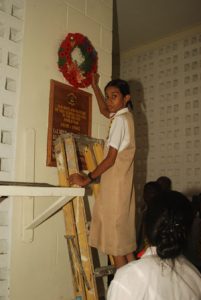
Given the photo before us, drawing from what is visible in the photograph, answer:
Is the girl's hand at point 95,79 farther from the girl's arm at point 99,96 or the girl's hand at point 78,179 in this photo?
the girl's hand at point 78,179

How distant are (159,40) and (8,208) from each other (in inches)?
128

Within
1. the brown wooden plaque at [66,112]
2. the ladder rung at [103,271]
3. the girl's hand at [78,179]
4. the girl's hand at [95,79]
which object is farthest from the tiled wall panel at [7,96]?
the girl's hand at [95,79]

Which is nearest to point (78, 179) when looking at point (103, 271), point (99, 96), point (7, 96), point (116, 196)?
point (116, 196)

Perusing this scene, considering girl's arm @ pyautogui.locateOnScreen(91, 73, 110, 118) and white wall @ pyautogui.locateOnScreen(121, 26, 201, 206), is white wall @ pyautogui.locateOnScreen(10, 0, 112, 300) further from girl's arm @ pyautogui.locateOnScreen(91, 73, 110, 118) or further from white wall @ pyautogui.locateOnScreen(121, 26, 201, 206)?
white wall @ pyautogui.locateOnScreen(121, 26, 201, 206)

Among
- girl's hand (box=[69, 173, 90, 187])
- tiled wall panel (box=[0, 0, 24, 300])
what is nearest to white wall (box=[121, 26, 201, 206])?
girl's hand (box=[69, 173, 90, 187])

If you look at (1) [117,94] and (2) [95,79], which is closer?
(1) [117,94]

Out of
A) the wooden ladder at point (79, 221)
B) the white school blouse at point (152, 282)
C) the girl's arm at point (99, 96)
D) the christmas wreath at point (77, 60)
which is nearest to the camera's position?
the white school blouse at point (152, 282)

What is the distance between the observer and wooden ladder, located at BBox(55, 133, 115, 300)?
76.1 inches

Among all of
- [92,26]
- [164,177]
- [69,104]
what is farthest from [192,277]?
[164,177]

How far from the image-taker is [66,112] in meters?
2.36

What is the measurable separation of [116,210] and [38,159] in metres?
0.63

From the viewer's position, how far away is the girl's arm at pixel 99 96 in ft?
8.23

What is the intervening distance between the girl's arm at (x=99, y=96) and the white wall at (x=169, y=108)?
5.94 feet

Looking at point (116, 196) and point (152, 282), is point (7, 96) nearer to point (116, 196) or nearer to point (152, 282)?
point (116, 196)
